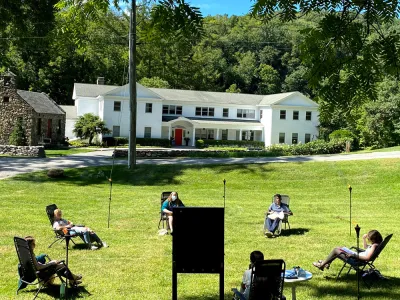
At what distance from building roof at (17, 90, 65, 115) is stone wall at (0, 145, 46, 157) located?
344 inches

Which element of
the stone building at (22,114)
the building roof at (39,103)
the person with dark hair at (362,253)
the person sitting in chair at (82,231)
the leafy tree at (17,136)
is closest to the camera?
the person with dark hair at (362,253)

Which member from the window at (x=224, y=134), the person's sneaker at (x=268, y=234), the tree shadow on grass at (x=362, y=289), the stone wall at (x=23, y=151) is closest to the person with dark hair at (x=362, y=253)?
the tree shadow on grass at (x=362, y=289)

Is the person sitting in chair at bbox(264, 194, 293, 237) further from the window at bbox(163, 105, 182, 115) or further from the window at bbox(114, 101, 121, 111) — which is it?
the window at bbox(163, 105, 182, 115)

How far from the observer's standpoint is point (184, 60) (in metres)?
79.8

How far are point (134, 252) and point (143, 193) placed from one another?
439 inches

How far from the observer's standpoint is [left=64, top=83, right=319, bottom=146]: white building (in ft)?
181

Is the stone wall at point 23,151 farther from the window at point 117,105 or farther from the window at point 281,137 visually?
the window at point 281,137

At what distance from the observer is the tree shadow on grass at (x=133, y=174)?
84.9ft

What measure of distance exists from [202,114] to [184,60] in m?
20.6

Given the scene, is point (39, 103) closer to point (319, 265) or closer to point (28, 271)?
point (28, 271)

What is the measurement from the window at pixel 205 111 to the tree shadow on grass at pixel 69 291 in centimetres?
5372

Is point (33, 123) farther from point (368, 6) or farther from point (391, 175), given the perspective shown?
point (368, 6)

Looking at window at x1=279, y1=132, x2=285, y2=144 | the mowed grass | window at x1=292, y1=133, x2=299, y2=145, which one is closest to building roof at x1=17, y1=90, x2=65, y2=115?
the mowed grass

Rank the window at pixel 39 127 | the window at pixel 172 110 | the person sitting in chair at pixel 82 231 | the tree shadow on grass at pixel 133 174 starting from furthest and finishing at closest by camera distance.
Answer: the window at pixel 172 110, the window at pixel 39 127, the tree shadow on grass at pixel 133 174, the person sitting in chair at pixel 82 231
